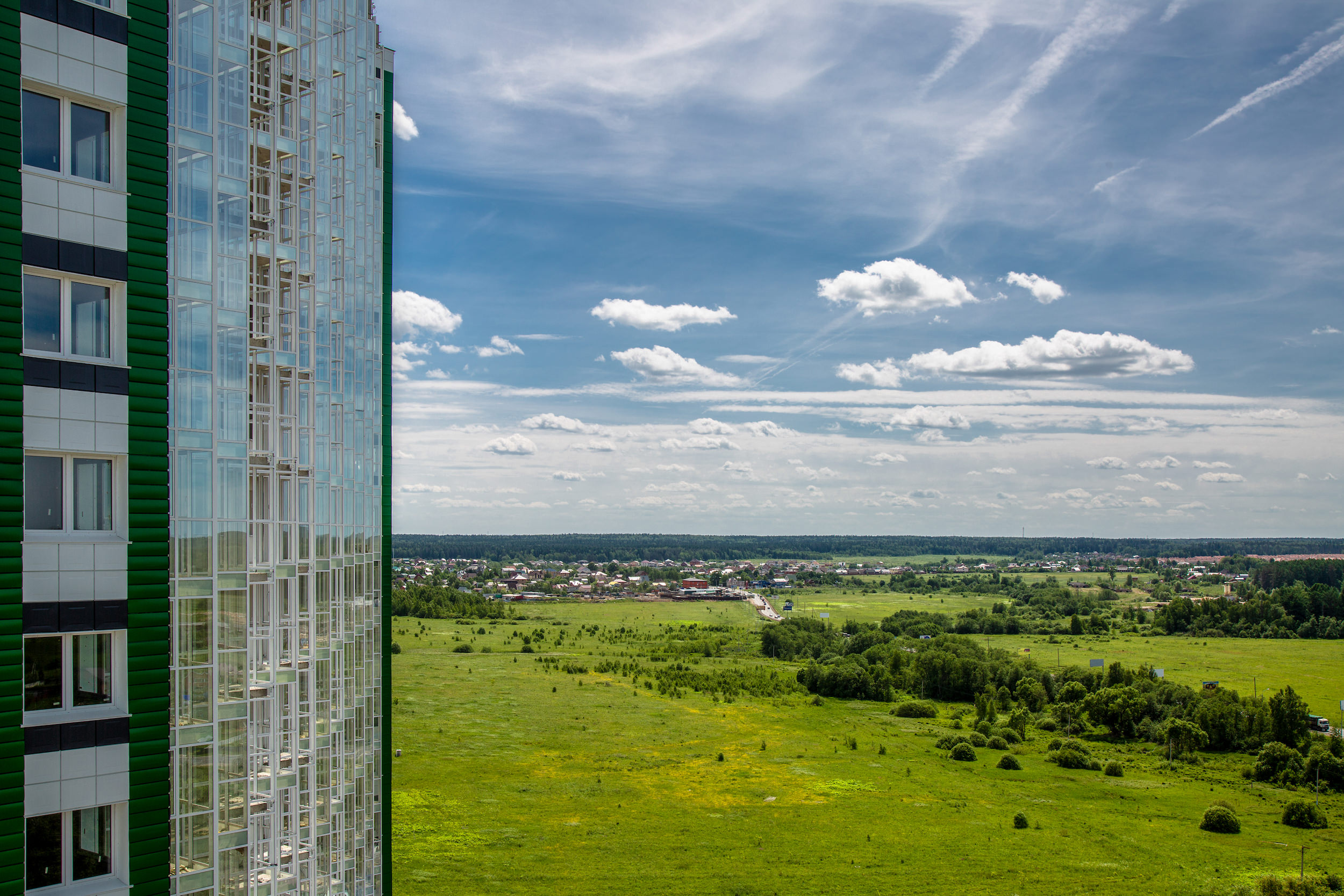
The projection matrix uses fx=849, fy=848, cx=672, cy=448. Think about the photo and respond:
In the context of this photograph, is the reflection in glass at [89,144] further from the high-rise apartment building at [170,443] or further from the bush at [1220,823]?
the bush at [1220,823]

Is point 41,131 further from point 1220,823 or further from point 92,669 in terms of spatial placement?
point 1220,823

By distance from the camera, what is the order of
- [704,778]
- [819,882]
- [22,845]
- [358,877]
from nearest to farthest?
[22,845] < [358,877] < [819,882] < [704,778]

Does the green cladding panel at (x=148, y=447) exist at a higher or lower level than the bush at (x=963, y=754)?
higher

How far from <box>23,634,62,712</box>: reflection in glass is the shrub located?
3299 inches

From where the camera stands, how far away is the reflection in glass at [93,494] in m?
17.6

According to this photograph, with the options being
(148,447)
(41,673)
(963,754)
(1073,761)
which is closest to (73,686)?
(41,673)

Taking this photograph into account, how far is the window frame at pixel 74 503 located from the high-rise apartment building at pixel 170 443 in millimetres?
56

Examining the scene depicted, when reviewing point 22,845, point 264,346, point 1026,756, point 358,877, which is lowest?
point 1026,756

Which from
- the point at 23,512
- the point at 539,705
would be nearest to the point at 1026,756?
the point at 539,705

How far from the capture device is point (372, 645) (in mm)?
31172

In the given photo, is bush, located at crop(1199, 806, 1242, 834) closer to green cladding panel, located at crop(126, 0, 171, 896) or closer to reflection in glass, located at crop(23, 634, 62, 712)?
green cladding panel, located at crop(126, 0, 171, 896)

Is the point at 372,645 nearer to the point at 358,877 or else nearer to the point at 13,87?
the point at 358,877

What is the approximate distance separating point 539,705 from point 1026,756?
52.5m

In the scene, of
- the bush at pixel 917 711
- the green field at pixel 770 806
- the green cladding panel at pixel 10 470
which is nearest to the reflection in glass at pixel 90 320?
the green cladding panel at pixel 10 470
